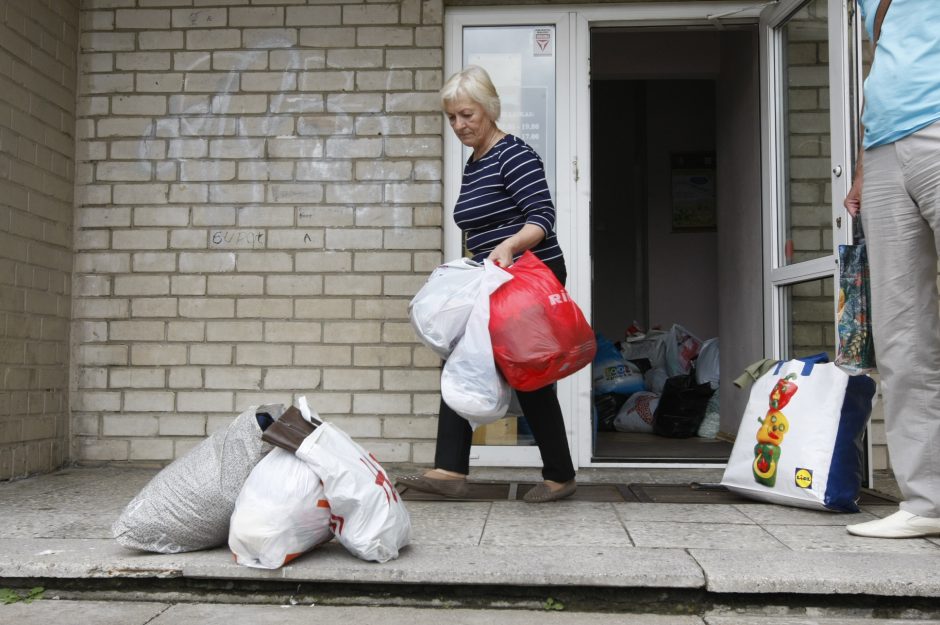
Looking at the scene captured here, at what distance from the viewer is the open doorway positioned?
5.65 metres

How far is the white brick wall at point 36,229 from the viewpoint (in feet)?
12.9

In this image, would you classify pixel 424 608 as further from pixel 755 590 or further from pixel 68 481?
pixel 68 481

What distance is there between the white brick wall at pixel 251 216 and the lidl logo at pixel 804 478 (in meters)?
1.73

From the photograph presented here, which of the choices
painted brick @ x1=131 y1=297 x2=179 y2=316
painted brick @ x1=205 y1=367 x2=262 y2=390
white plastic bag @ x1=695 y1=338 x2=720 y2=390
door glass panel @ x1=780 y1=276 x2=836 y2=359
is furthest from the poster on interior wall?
painted brick @ x1=131 y1=297 x2=179 y2=316

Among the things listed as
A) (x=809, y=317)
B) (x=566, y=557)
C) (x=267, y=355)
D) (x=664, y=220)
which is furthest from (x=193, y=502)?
(x=664, y=220)

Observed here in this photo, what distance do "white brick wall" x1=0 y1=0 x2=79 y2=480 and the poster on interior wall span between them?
501cm

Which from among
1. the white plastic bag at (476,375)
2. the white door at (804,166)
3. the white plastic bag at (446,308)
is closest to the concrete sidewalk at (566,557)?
the white plastic bag at (476,375)

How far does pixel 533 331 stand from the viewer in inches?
114

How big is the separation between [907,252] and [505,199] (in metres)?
1.35

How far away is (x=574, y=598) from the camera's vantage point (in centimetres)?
235

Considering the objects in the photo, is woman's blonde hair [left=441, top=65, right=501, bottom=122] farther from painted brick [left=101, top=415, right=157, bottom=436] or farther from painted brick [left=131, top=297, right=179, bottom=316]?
painted brick [left=101, top=415, right=157, bottom=436]

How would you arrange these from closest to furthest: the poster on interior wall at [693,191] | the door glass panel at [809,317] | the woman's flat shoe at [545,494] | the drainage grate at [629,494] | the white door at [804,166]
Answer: the woman's flat shoe at [545,494] → the drainage grate at [629,494] → the white door at [804,166] → the door glass panel at [809,317] → the poster on interior wall at [693,191]

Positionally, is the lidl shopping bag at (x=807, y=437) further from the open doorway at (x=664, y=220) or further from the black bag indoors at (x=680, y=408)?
the black bag indoors at (x=680, y=408)

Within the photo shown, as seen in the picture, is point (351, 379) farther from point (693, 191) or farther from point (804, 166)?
point (693, 191)
